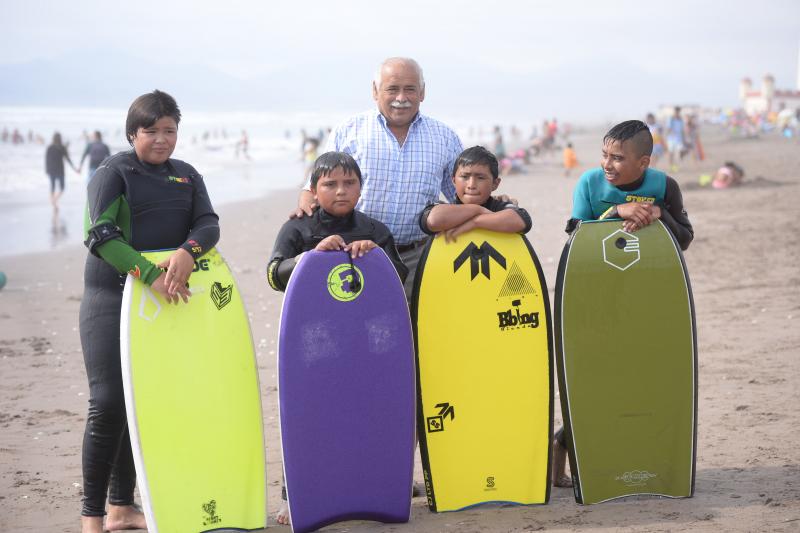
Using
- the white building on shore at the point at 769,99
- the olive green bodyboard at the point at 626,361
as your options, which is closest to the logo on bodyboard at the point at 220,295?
the olive green bodyboard at the point at 626,361

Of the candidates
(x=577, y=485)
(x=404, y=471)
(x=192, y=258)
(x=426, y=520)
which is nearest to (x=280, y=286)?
(x=192, y=258)

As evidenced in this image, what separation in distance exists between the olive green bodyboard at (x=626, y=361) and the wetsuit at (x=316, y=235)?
81 cm

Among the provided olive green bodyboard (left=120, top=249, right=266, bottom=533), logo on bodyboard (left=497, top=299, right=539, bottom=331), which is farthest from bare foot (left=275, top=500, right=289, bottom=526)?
logo on bodyboard (left=497, top=299, right=539, bottom=331)

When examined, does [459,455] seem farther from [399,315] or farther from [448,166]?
[448,166]

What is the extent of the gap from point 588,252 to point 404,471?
123 cm

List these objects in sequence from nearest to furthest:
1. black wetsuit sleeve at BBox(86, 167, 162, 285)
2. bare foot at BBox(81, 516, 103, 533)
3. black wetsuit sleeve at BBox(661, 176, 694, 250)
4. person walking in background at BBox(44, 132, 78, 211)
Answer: black wetsuit sleeve at BBox(86, 167, 162, 285) → bare foot at BBox(81, 516, 103, 533) → black wetsuit sleeve at BBox(661, 176, 694, 250) → person walking in background at BBox(44, 132, 78, 211)

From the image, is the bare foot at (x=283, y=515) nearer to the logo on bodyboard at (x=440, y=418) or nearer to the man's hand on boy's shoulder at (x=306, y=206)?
the logo on bodyboard at (x=440, y=418)

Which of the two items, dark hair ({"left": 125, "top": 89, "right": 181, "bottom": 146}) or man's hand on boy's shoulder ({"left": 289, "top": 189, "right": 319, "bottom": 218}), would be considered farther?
man's hand on boy's shoulder ({"left": 289, "top": 189, "right": 319, "bottom": 218})

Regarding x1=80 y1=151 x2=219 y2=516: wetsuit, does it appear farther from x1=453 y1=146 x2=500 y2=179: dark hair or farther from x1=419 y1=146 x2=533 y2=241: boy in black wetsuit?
x1=453 y1=146 x2=500 y2=179: dark hair

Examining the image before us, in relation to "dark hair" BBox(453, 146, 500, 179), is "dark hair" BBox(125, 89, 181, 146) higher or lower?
higher

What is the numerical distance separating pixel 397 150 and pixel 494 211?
21.6 inches

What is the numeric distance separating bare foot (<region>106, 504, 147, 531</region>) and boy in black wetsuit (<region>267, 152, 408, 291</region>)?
45.6 inches

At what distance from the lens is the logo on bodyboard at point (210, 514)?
11.6ft

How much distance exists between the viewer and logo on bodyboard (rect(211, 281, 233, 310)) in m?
3.69
